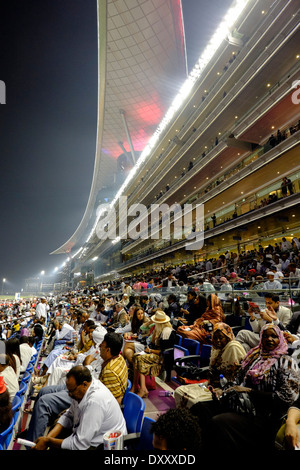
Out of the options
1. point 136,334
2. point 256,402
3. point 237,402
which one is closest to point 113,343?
point 237,402

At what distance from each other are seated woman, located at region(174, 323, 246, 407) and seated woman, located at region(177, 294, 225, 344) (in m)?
1.69

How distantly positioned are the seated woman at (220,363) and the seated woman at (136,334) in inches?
59.2

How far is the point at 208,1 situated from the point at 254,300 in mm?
58144

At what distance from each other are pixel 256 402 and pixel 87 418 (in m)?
1.43

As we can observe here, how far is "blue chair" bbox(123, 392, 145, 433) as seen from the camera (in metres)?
2.10

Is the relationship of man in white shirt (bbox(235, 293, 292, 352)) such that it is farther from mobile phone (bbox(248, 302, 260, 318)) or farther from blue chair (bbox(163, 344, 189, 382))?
blue chair (bbox(163, 344, 189, 382))

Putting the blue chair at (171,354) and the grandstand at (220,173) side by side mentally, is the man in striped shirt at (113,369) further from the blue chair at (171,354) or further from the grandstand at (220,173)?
the blue chair at (171,354)

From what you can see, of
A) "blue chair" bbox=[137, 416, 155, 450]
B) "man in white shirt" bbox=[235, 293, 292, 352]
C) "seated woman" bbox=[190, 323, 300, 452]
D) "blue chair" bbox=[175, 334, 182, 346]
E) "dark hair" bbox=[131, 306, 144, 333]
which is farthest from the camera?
"dark hair" bbox=[131, 306, 144, 333]

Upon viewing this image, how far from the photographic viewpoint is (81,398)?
2.32m

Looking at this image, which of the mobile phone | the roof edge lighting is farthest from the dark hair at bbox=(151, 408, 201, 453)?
the roof edge lighting

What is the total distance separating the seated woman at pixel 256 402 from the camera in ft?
6.75

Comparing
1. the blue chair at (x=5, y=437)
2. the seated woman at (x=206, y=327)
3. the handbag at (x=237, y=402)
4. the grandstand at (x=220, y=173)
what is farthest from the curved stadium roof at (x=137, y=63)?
the blue chair at (x=5, y=437)
